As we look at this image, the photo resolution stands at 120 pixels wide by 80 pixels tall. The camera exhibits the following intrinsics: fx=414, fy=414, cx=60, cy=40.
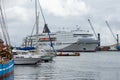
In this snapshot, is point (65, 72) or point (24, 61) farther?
point (24, 61)

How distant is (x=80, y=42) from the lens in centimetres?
19012

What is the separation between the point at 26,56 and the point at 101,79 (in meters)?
25.1

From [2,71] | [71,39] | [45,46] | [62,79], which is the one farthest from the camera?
[71,39]

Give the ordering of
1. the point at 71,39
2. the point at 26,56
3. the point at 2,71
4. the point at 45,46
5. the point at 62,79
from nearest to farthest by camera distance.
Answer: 1. the point at 2,71
2. the point at 62,79
3. the point at 26,56
4. the point at 45,46
5. the point at 71,39

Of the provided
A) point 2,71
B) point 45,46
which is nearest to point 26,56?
point 2,71

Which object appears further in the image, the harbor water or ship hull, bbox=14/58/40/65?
ship hull, bbox=14/58/40/65

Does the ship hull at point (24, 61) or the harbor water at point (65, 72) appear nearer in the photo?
the harbor water at point (65, 72)

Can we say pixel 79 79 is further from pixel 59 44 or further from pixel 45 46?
pixel 59 44

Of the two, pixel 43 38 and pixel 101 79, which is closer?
pixel 101 79

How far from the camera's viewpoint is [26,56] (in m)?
67.5

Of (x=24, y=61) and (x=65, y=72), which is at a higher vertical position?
(x=24, y=61)

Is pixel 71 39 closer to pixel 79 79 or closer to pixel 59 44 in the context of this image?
pixel 59 44

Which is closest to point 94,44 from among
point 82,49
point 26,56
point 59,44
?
point 82,49

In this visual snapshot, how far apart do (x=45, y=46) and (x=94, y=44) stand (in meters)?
30.3
